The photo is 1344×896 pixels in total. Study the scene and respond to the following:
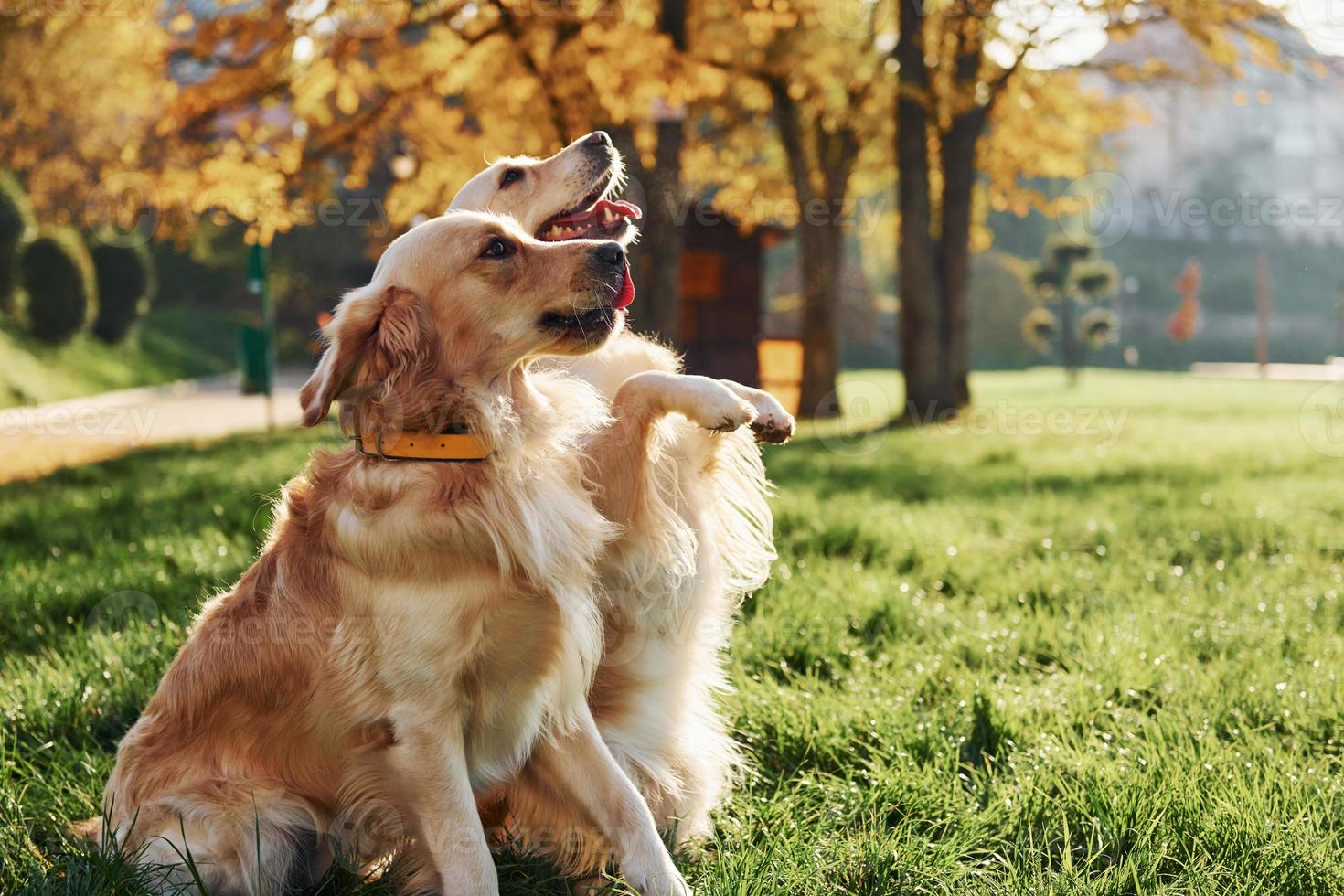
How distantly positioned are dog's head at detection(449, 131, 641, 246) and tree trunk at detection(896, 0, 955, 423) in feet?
32.2

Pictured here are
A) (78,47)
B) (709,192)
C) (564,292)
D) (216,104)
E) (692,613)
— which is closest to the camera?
(564,292)

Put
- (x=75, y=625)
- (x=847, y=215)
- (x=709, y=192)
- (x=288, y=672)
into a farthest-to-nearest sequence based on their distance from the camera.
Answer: (x=709, y=192), (x=847, y=215), (x=75, y=625), (x=288, y=672)

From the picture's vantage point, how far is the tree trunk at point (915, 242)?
12.2m

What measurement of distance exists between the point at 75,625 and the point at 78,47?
20.7 metres

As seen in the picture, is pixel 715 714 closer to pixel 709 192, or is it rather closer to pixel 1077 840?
pixel 1077 840

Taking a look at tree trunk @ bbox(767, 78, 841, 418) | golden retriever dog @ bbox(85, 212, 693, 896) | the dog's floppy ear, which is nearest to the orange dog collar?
golden retriever dog @ bbox(85, 212, 693, 896)

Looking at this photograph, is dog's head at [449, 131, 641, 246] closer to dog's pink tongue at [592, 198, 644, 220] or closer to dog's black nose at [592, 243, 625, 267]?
dog's pink tongue at [592, 198, 644, 220]

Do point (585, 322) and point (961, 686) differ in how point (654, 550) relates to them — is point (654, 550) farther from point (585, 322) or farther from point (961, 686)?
point (961, 686)

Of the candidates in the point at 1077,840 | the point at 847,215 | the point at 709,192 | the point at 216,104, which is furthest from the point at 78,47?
the point at 1077,840

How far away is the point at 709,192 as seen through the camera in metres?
37.1

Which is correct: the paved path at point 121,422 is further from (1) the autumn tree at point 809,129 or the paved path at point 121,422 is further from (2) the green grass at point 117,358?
(1) the autumn tree at point 809,129

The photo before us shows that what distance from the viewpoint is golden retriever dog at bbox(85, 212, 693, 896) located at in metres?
2.25

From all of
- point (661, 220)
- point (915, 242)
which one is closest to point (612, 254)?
point (661, 220)

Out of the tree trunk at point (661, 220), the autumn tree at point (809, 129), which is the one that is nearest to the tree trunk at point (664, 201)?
the tree trunk at point (661, 220)
